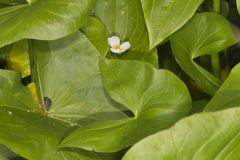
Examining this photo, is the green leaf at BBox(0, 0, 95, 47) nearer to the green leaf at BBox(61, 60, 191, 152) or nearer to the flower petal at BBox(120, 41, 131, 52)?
the green leaf at BBox(61, 60, 191, 152)

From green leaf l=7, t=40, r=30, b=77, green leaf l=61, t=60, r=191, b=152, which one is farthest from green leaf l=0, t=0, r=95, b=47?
green leaf l=7, t=40, r=30, b=77

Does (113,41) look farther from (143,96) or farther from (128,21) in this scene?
(143,96)

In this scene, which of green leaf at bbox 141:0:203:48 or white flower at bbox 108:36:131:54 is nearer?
green leaf at bbox 141:0:203:48

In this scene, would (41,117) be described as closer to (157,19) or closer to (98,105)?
(98,105)

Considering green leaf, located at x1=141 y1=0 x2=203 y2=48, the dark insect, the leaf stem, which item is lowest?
the leaf stem

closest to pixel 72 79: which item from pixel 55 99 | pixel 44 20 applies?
pixel 55 99

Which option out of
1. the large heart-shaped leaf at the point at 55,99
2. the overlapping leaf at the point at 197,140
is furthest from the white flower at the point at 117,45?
the overlapping leaf at the point at 197,140

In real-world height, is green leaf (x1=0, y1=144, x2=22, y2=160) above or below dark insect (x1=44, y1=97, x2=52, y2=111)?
below
